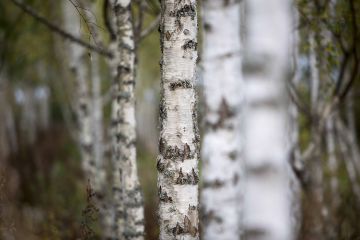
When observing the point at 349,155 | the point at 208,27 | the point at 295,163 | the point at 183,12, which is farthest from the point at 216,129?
the point at 349,155

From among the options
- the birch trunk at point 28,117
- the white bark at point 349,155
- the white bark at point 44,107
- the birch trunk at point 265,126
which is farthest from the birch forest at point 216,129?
the white bark at point 44,107

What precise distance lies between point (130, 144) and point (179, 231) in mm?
1634

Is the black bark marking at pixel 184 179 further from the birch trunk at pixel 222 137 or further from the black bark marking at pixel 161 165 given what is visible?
the birch trunk at pixel 222 137

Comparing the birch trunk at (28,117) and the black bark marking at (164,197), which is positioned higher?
the birch trunk at (28,117)

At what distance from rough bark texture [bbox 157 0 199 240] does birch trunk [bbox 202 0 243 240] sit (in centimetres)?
77

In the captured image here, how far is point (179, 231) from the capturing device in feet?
10.3

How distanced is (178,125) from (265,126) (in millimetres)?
799

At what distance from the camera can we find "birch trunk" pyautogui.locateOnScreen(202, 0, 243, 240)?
3869 mm

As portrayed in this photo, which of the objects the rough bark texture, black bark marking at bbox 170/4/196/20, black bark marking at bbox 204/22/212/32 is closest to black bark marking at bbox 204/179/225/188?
the rough bark texture

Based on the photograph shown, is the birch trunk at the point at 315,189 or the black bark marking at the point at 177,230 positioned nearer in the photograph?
the black bark marking at the point at 177,230

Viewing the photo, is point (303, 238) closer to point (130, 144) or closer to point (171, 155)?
point (130, 144)

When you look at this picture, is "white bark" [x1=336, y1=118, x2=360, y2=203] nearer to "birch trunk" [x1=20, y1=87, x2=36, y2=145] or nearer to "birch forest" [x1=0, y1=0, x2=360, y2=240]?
"birch forest" [x1=0, y1=0, x2=360, y2=240]

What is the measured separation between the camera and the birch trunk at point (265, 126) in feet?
7.72

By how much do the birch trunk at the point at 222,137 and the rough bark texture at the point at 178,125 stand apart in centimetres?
77
